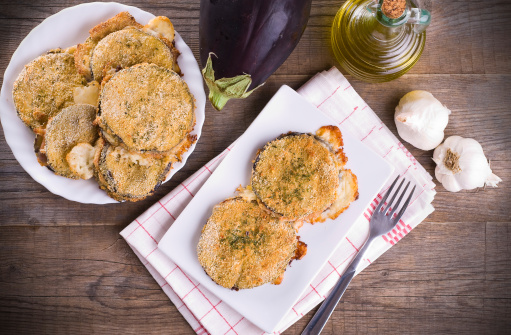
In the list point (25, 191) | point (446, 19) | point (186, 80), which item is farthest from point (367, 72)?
point (25, 191)

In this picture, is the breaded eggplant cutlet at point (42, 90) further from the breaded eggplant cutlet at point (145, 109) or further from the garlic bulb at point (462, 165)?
the garlic bulb at point (462, 165)

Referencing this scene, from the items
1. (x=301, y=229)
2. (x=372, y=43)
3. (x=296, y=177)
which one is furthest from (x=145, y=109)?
(x=372, y=43)

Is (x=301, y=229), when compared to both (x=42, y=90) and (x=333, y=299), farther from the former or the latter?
(x=42, y=90)

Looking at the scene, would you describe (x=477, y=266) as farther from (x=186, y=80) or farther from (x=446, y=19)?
(x=186, y=80)

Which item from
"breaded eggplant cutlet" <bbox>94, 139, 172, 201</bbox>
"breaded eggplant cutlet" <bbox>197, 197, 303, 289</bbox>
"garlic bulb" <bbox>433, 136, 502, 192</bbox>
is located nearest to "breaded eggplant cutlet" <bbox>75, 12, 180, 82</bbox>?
"breaded eggplant cutlet" <bbox>94, 139, 172, 201</bbox>

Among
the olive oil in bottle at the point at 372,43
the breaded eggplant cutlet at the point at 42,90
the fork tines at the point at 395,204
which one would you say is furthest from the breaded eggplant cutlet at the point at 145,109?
the fork tines at the point at 395,204

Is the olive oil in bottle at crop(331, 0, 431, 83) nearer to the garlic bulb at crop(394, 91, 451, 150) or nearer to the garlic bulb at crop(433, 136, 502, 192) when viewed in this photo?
the garlic bulb at crop(394, 91, 451, 150)
